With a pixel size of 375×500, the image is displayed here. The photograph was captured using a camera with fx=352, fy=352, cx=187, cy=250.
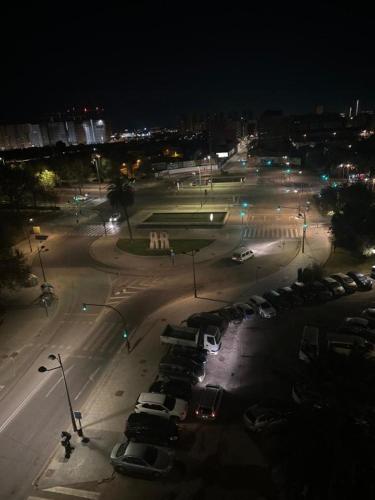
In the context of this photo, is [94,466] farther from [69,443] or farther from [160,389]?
[160,389]

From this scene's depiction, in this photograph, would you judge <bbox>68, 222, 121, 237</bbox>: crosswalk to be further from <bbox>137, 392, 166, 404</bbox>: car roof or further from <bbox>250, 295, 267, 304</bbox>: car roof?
<bbox>137, 392, 166, 404</bbox>: car roof

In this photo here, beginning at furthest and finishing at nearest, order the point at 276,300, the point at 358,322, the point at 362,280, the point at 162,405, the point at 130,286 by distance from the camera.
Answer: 1. the point at 130,286
2. the point at 362,280
3. the point at 276,300
4. the point at 358,322
5. the point at 162,405

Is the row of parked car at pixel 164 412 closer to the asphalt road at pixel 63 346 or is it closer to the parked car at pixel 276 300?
the asphalt road at pixel 63 346

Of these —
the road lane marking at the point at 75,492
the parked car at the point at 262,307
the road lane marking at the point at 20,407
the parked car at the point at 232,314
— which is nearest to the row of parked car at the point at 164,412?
the road lane marking at the point at 75,492

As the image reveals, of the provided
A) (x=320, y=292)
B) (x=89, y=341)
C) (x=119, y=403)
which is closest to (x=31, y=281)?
(x=89, y=341)

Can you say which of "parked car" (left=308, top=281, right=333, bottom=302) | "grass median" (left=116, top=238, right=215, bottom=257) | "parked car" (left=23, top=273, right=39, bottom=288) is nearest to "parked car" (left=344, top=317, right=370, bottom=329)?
"parked car" (left=308, top=281, right=333, bottom=302)

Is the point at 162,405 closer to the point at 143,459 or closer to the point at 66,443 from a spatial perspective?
the point at 143,459
